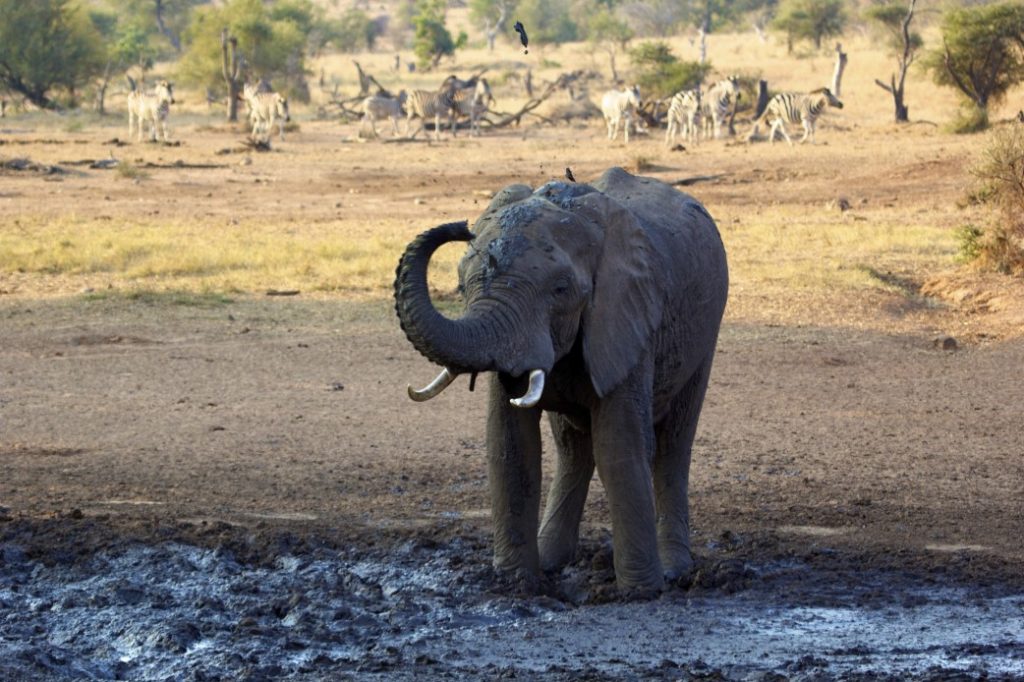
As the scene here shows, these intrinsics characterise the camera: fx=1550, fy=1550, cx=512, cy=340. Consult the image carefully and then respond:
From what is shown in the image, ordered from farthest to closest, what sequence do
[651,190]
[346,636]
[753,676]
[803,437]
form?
[803,437]
[651,190]
[346,636]
[753,676]

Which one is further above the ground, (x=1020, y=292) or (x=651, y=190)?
(x=651, y=190)

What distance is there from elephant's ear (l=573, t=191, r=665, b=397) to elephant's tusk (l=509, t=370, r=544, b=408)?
411 mm

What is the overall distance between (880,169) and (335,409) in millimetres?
16824

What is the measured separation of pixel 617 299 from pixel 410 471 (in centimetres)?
282

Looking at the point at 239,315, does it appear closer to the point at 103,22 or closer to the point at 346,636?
the point at 346,636

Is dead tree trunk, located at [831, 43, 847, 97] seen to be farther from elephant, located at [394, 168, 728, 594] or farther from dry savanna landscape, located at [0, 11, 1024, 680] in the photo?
elephant, located at [394, 168, 728, 594]

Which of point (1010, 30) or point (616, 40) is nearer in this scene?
point (1010, 30)

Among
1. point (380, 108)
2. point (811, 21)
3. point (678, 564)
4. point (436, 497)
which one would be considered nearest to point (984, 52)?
point (380, 108)

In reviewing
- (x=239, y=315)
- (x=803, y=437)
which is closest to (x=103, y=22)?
(x=239, y=315)

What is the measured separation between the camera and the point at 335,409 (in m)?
9.50

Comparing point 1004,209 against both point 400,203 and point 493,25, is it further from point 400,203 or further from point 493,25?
point 493,25

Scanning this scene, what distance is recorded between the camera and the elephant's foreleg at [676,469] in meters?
6.27

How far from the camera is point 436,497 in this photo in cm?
750

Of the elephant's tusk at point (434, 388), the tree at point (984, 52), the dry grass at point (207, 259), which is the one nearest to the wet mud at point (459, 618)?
the elephant's tusk at point (434, 388)
